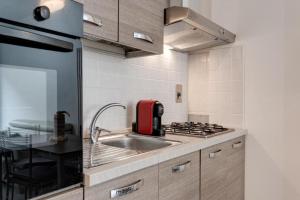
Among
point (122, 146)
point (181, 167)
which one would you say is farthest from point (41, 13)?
point (122, 146)

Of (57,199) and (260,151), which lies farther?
(260,151)

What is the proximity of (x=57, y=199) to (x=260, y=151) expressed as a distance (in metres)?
1.76

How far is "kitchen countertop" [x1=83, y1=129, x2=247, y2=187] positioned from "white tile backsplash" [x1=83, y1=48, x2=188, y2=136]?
1.33ft

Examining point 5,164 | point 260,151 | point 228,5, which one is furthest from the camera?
point 228,5

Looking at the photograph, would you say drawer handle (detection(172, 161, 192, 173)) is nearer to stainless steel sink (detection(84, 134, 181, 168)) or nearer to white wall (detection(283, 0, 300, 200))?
stainless steel sink (detection(84, 134, 181, 168))

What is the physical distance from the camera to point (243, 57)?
2.09 meters

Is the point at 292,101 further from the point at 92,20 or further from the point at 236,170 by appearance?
the point at 92,20

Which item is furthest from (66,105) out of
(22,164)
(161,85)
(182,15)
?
(161,85)

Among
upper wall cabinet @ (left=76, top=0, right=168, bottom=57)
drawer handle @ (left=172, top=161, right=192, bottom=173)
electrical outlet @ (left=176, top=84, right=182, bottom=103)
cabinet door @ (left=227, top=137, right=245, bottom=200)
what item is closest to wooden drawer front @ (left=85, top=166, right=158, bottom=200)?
drawer handle @ (left=172, top=161, right=192, bottom=173)

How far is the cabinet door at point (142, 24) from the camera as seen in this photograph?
1272mm

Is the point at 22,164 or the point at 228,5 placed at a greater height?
the point at 228,5

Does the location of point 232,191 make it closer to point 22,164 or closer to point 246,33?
point 246,33

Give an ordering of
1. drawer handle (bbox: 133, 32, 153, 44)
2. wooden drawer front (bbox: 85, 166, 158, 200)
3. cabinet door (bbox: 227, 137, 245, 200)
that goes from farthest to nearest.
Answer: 1. cabinet door (bbox: 227, 137, 245, 200)
2. drawer handle (bbox: 133, 32, 153, 44)
3. wooden drawer front (bbox: 85, 166, 158, 200)

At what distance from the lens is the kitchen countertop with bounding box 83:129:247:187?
2.63 ft
